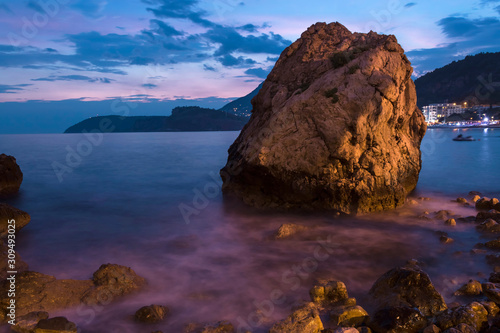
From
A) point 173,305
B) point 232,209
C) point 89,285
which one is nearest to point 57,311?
point 89,285

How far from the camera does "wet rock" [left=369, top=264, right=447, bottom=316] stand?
18.5ft

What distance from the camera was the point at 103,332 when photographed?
5.70 m

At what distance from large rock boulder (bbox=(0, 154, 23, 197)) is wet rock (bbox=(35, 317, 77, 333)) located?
15087 millimetres

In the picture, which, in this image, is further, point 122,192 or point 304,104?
point 122,192

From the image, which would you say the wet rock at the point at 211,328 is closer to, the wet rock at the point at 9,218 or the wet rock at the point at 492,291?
the wet rock at the point at 492,291

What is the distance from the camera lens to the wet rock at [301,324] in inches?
199

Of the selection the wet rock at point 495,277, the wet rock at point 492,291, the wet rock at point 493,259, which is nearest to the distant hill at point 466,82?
the wet rock at point 493,259

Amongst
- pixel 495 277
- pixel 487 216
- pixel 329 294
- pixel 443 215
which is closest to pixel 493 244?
pixel 495 277

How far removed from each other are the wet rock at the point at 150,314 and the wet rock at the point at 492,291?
5.68 m

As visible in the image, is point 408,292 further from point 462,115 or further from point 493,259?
point 462,115

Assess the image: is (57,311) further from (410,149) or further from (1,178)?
(1,178)

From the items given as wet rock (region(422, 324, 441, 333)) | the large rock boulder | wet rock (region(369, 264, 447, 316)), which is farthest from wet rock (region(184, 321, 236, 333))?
the large rock boulder

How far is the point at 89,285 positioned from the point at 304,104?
8728 mm

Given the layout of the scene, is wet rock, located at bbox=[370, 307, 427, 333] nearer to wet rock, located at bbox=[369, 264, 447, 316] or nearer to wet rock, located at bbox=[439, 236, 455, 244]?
wet rock, located at bbox=[369, 264, 447, 316]
